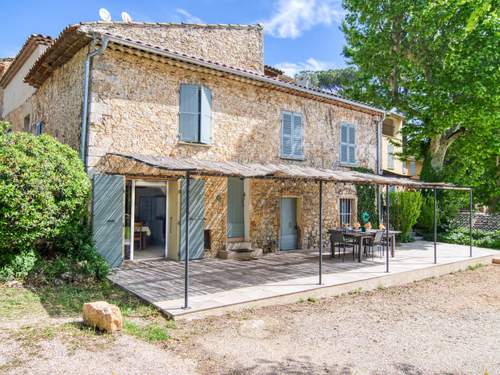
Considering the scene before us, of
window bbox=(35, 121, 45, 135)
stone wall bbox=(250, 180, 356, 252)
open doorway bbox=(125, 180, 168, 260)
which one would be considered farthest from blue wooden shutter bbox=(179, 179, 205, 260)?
window bbox=(35, 121, 45, 135)

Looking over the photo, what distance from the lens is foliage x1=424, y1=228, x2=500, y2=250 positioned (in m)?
14.8

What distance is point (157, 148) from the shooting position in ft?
29.7

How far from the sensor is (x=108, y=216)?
27.1ft

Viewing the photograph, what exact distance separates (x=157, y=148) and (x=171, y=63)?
85.1 inches

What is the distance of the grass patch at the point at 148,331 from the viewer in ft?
15.6

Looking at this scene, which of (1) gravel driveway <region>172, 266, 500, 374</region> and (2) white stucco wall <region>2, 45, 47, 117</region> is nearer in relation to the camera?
(1) gravel driveway <region>172, 266, 500, 374</region>

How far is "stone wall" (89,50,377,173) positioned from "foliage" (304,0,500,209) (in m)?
5.10

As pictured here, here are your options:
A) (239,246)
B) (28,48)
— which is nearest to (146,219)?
(239,246)

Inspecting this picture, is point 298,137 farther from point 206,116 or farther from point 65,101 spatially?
point 65,101

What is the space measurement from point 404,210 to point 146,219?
9899mm

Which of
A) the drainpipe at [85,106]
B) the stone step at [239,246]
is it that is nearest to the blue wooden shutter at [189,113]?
the drainpipe at [85,106]

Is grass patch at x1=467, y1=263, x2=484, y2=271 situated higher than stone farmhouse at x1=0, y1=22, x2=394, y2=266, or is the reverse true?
stone farmhouse at x1=0, y1=22, x2=394, y2=266

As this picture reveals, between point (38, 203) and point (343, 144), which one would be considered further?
point (343, 144)

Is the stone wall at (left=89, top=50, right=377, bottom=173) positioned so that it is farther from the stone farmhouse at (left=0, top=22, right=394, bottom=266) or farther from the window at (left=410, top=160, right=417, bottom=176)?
the window at (left=410, top=160, right=417, bottom=176)
